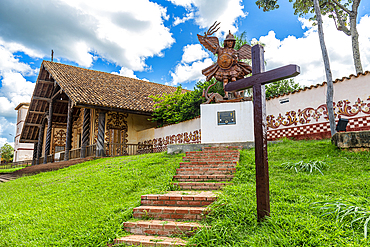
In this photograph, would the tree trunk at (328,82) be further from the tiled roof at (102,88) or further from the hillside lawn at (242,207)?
the tiled roof at (102,88)

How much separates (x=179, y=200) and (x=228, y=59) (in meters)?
5.94

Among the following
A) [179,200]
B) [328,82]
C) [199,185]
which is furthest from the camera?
[328,82]

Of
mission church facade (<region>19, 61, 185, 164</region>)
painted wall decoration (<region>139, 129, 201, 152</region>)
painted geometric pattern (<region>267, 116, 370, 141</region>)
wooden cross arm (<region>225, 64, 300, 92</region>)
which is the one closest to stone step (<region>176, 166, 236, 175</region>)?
wooden cross arm (<region>225, 64, 300, 92</region>)

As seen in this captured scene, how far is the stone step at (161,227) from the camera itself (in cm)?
320

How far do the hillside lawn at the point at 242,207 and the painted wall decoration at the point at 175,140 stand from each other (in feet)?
13.9

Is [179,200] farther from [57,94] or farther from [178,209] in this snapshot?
[57,94]

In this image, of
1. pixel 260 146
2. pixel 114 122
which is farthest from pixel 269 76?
pixel 114 122

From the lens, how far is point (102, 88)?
547 inches

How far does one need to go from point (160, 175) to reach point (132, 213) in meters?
1.80

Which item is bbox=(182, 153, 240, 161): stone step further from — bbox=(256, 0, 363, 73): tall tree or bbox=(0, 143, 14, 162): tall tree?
bbox=(0, 143, 14, 162): tall tree

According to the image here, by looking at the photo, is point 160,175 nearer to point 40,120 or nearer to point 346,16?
point 346,16

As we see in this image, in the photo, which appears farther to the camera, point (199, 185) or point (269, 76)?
point (199, 185)

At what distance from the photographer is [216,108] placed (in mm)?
7953

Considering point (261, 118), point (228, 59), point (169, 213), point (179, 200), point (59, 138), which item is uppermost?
point (228, 59)
